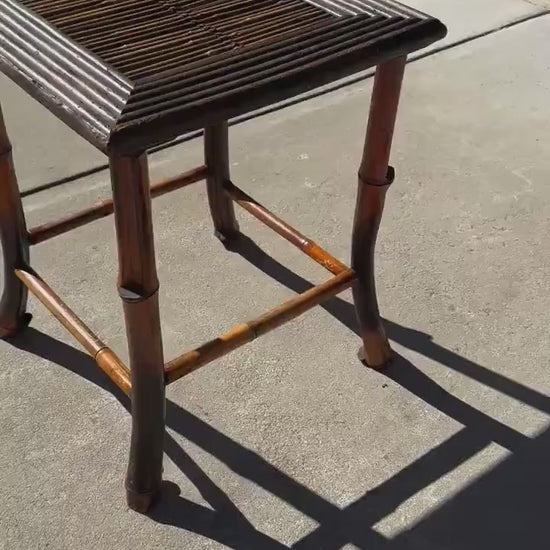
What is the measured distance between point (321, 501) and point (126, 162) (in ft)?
2.34


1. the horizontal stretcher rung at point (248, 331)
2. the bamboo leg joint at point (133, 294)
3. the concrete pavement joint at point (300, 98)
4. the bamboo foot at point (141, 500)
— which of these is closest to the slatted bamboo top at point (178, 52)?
the bamboo leg joint at point (133, 294)

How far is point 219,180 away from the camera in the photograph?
1.93 metres

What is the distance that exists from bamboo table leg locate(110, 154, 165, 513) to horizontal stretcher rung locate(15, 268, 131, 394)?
7 centimetres

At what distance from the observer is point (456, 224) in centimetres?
217

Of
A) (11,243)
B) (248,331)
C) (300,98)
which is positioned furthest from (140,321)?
(300,98)

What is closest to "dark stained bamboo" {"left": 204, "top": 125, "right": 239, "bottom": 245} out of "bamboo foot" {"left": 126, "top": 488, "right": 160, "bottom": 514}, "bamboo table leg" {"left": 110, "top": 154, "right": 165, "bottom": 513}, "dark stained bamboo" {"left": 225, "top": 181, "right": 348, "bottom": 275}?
"dark stained bamboo" {"left": 225, "top": 181, "right": 348, "bottom": 275}

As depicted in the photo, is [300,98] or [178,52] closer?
[178,52]

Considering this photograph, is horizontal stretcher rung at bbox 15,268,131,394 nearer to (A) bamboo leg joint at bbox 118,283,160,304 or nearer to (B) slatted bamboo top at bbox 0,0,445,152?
(A) bamboo leg joint at bbox 118,283,160,304

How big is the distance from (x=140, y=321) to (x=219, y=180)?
706mm

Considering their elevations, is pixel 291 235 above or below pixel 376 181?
below

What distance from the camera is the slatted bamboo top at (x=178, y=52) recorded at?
1.08 metres

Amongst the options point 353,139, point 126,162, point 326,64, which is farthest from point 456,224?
point 126,162

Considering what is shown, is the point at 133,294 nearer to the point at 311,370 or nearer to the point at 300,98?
the point at 311,370

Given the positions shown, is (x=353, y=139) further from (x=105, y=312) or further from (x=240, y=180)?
(x=105, y=312)
